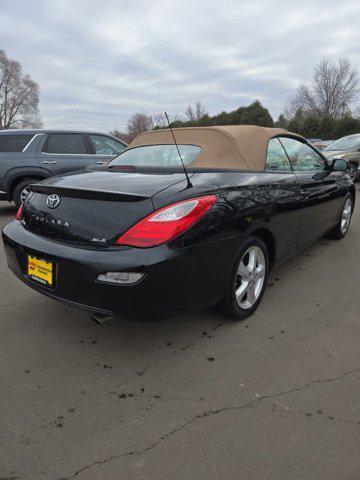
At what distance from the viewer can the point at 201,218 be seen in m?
2.32

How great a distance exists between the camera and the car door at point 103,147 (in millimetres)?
7590

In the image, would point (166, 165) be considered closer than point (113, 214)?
No

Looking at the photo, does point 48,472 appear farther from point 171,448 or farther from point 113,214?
point 113,214

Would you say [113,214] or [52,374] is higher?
[113,214]

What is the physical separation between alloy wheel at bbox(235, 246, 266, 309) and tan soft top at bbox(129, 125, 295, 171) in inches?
27.3

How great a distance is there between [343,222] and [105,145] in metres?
4.84

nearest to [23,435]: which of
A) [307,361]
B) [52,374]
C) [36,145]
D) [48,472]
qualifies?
[48,472]

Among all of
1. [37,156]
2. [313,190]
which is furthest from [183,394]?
[37,156]

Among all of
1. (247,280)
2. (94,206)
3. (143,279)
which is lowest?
(247,280)

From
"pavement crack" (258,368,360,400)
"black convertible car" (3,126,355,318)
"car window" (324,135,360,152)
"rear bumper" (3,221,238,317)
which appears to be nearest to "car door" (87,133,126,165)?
"black convertible car" (3,126,355,318)

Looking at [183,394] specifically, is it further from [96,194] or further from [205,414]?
[96,194]

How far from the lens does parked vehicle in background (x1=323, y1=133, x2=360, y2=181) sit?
1041cm

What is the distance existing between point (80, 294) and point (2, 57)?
257ft

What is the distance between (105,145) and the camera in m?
7.80
